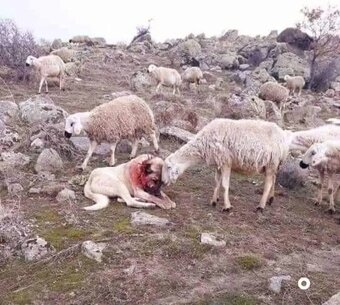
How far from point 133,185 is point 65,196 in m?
1.08

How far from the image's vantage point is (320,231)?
28.4 feet

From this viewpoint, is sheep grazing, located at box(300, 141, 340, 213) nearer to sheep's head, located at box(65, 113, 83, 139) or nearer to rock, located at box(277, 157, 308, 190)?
rock, located at box(277, 157, 308, 190)

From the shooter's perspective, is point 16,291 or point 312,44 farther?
point 312,44

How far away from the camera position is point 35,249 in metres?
6.84

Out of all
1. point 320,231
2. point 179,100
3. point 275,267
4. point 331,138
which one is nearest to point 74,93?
point 179,100

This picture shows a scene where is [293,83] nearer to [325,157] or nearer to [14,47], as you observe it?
[14,47]

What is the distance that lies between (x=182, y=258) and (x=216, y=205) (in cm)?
248

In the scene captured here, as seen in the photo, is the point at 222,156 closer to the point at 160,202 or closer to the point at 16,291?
the point at 160,202

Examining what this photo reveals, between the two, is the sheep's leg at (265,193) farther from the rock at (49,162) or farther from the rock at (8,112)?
the rock at (8,112)

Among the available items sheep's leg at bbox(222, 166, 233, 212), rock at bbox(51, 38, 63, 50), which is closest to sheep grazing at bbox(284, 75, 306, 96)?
rock at bbox(51, 38, 63, 50)

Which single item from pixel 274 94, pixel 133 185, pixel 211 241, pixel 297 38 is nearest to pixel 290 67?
pixel 297 38

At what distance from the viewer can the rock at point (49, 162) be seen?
10.3m

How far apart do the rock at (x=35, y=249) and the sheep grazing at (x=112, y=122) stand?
3.81 m

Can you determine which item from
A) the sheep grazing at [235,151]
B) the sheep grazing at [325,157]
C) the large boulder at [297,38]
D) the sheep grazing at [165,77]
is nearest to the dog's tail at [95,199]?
the sheep grazing at [235,151]
